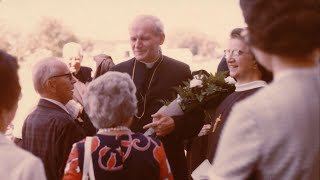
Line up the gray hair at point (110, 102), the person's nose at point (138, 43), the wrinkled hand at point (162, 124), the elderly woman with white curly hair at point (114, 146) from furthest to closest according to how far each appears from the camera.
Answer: the person's nose at point (138, 43) → the wrinkled hand at point (162, 124) → the gray hair at point (110, 102) → the elderly woman with white curly hair at point (114, 146)

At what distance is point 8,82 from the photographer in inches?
89.2

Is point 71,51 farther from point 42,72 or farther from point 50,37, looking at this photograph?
point 50,37

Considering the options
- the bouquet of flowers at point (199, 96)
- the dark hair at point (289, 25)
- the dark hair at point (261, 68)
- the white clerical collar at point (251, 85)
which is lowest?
the bouquet of flowers at point (199, 96)

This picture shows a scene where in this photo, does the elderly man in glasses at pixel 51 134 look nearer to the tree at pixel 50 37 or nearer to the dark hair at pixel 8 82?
the dark hair at pixel 8 82

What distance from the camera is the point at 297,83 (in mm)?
1678

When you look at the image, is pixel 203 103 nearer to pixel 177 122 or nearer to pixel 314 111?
pixel 177 122

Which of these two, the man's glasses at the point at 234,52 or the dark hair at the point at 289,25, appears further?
the man's glasses at the point at 234,52

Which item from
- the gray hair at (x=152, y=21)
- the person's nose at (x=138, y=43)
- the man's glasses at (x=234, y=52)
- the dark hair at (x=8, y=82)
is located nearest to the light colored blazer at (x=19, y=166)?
the dark hair at (x=8, y=82)

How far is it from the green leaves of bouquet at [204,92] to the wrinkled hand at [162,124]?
0.58 ft

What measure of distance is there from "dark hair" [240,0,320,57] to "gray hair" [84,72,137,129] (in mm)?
1616

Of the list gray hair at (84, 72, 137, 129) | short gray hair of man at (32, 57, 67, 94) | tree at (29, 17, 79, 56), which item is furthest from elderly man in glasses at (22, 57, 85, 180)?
tree at (29, 17, 79, 56)

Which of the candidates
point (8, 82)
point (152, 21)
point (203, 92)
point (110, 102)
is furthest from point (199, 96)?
point (8, 82)

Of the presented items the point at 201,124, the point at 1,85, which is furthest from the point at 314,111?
the point at 201,124

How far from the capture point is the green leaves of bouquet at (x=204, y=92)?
4500 millimetres
